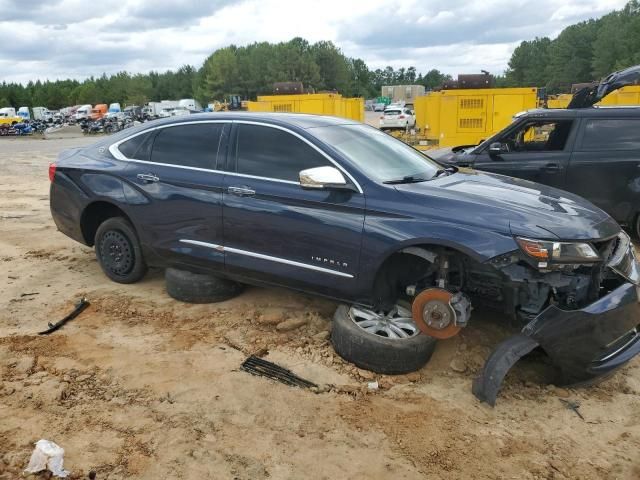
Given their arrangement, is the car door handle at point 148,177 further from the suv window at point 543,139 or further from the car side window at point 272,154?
the suv window at point 543,139

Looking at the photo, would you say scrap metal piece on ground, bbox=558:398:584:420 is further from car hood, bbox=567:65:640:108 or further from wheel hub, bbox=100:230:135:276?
car hood, bbox=567:65:640:108

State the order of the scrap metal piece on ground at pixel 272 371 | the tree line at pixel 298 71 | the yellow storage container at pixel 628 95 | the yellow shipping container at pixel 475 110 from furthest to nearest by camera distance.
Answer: the tree line at pixel 298 71 < the yellow shipping container at pixel 475 110 < the yellow storage container at pixel 628 95 < the scrap metal piece on ground at pixel 272 371

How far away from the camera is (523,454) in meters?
3.05

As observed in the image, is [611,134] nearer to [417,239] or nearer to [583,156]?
[583,156]

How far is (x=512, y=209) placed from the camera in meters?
3.63

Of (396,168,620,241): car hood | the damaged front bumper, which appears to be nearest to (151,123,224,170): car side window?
(396,168,620,241): car hood

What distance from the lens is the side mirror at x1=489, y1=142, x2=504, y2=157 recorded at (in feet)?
23.1

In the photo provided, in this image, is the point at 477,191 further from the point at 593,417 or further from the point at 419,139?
the point at 419,139

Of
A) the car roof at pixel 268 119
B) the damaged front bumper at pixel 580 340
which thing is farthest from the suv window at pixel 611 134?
the damaged front bumper at pixel 580 340

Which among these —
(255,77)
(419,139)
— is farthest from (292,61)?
(419,139)

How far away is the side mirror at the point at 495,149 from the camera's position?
7047 mm

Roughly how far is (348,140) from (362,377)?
1.87 meters

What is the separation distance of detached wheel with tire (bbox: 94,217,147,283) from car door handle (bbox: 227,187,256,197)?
1.28 m

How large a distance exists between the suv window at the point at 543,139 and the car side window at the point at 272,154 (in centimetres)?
388
